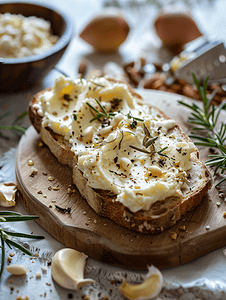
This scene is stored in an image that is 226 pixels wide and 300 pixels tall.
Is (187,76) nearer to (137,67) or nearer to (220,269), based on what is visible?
(137,67)

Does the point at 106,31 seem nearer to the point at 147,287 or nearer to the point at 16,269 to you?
the point at 16,269

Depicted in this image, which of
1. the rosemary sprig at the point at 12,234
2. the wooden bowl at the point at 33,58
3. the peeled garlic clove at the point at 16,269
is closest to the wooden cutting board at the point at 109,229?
the rosemary sprig at the point at 12,234

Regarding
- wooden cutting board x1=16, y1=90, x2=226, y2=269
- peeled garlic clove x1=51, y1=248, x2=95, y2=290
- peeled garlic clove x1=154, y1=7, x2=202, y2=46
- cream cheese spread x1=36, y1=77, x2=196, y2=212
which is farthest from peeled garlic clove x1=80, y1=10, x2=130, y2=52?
peeled garlic clove x1=51, y1=248, x2=95, y2=290

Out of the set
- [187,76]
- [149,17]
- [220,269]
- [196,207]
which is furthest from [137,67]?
[220,269]

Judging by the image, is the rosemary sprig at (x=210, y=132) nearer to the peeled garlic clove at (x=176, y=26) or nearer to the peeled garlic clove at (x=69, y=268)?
the peeled garlic clove at (x=69, y=268)

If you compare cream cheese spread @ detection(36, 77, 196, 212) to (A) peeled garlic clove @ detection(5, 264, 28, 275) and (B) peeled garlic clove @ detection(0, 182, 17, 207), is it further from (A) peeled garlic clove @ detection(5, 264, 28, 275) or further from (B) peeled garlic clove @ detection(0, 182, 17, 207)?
(A) peeled garlic clove @ detection(5, 264, 28, 275)

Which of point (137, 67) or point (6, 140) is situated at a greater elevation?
point (137, 67)
